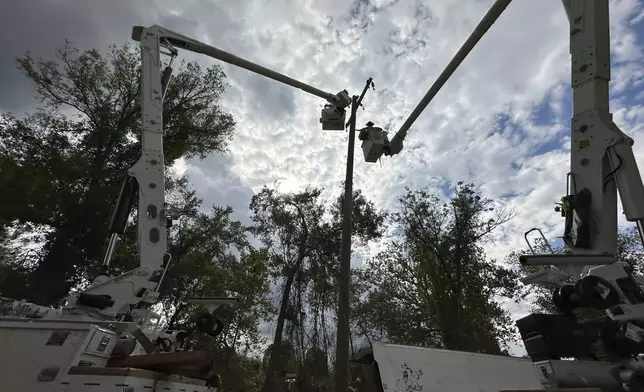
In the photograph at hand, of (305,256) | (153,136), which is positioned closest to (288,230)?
(305,256)

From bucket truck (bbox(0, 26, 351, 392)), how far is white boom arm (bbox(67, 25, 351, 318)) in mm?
13

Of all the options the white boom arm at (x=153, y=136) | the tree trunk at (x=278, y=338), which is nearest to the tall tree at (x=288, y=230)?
the tree trunk at (x=278, y=338)

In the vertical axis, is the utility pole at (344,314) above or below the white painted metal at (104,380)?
above

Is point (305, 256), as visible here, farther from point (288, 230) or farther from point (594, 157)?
point (594, 157)

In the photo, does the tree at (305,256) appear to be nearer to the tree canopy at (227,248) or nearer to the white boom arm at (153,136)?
the tree canopy at (227,248)

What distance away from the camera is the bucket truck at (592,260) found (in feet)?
9.46

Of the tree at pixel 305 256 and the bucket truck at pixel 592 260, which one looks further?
the tree at pixel 305 256

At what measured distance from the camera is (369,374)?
2426 mm

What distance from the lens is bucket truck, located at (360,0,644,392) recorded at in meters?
2.88

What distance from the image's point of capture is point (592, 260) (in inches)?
141

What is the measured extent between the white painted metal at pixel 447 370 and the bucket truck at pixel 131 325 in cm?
233

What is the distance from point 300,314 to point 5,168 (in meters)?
12.7

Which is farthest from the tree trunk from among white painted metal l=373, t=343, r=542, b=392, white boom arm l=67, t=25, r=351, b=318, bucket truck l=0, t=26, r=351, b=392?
white painted metal l=373, t=343, r=542, b=392

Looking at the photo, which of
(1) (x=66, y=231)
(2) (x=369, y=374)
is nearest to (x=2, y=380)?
(2) (x=369, y=374)
